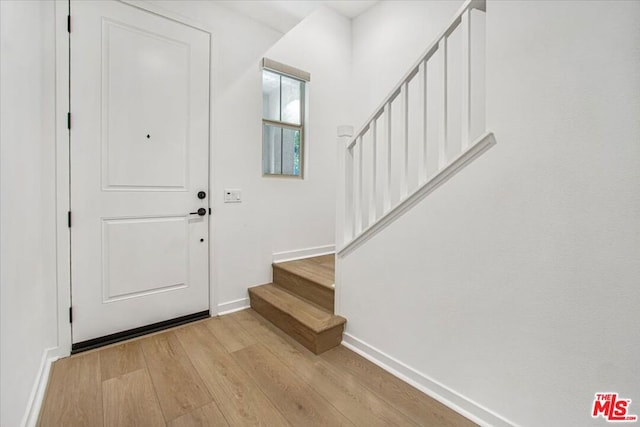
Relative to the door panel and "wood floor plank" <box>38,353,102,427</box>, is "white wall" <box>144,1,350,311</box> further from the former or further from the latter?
"wood floor plank" <box>38,353,102,427</box>

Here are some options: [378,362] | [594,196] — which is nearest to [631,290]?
[594,196]

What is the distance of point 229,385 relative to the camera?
1.67 meters

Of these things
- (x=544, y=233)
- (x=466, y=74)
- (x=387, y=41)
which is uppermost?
(x=387, y=41)

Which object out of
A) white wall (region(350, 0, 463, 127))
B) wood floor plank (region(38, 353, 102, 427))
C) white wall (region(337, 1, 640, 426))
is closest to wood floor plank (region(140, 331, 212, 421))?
wood floor plank (region(38, 353, 102, 427))

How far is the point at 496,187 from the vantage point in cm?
131

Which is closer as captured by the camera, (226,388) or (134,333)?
(226,388)

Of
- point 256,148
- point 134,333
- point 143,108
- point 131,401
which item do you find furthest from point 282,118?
point 131,401

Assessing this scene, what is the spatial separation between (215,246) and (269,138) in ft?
4.04

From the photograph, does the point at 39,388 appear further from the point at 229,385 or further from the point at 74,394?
the point at 229,385

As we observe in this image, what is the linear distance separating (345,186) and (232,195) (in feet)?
3.74

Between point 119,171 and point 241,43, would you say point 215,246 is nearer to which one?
point 119,171

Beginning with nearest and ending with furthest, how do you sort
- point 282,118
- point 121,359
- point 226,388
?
point 226,388
point 121,359
point 282,118

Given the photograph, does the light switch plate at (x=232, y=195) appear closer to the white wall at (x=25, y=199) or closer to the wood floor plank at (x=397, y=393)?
the white wall at (x=25, y=199)

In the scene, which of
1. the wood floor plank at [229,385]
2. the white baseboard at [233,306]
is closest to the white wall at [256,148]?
the white baseboard at [233,306]
